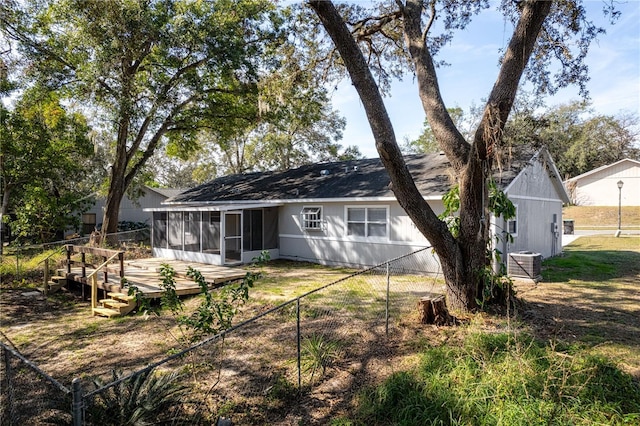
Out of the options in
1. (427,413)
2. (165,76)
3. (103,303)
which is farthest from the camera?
(165,76)

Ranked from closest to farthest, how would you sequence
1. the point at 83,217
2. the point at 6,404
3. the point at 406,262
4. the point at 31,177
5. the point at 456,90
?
the point at 6,404, the point at 456,90, the point at 406,262, the point at 31,177, the point at 83,217

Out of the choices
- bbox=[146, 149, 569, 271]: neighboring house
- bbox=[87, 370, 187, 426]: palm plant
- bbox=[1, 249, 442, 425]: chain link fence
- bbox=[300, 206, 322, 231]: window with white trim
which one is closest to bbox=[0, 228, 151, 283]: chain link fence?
bbox=[146, 149, 569, 271]: neighboring house

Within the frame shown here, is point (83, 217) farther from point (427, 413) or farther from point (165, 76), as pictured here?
point (427, 413)

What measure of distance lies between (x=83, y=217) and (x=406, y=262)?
2579 cm

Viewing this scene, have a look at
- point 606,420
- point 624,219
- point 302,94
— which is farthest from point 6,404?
point 624,219

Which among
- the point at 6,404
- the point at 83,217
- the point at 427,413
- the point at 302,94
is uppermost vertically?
the point at 302,94

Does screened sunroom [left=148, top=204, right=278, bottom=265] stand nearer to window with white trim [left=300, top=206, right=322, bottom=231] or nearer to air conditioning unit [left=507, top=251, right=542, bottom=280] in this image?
window with white trim [left=300, top=206, right=322, bottom=231]

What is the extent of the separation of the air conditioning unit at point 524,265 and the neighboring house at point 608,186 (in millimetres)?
28720

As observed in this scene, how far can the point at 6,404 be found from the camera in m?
4.41

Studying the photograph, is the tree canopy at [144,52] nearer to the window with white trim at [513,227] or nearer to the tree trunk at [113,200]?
the tree trunk at [113,200]

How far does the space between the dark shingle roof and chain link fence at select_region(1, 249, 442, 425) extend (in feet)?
16.9

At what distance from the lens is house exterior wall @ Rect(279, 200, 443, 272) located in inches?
460

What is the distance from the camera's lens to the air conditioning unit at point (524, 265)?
33.0ft

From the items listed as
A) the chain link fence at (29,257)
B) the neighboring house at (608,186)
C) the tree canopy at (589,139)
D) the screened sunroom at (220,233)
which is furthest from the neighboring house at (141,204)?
the tree canopy at (589,139)
